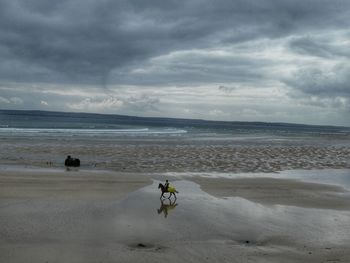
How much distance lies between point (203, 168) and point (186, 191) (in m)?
8.50

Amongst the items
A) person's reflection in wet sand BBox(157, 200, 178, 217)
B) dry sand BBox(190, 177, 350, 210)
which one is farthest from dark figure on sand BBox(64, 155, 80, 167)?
person's reflection in wet sand BBox(157, 200, 178, 217)

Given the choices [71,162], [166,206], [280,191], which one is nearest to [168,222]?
[166,206]

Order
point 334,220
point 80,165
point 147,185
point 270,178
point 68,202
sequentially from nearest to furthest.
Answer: point 334,220 < point 68,202 < point 147,185 < point 270,178 < point 80,165

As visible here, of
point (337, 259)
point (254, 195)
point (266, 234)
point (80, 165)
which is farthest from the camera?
point (80, 165)

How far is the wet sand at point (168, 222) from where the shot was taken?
8.59m

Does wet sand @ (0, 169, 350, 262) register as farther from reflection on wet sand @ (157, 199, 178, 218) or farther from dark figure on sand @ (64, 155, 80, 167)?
dark figure on sand @ (64, 155, 80, 167)

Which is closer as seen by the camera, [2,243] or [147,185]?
[2,243]

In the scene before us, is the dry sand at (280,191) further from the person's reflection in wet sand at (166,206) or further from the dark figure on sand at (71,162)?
the dark figure on sand at (71,162)

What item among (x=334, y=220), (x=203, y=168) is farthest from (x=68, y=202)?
(x=203, y=168)

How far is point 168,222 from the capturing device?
439 inches

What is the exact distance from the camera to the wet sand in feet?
28.2

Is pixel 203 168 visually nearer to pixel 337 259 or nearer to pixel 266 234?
pixel 266 234

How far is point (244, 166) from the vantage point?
85.7 ft

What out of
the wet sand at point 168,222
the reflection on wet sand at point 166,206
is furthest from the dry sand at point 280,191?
the reflection on wet sand at point 166,206
